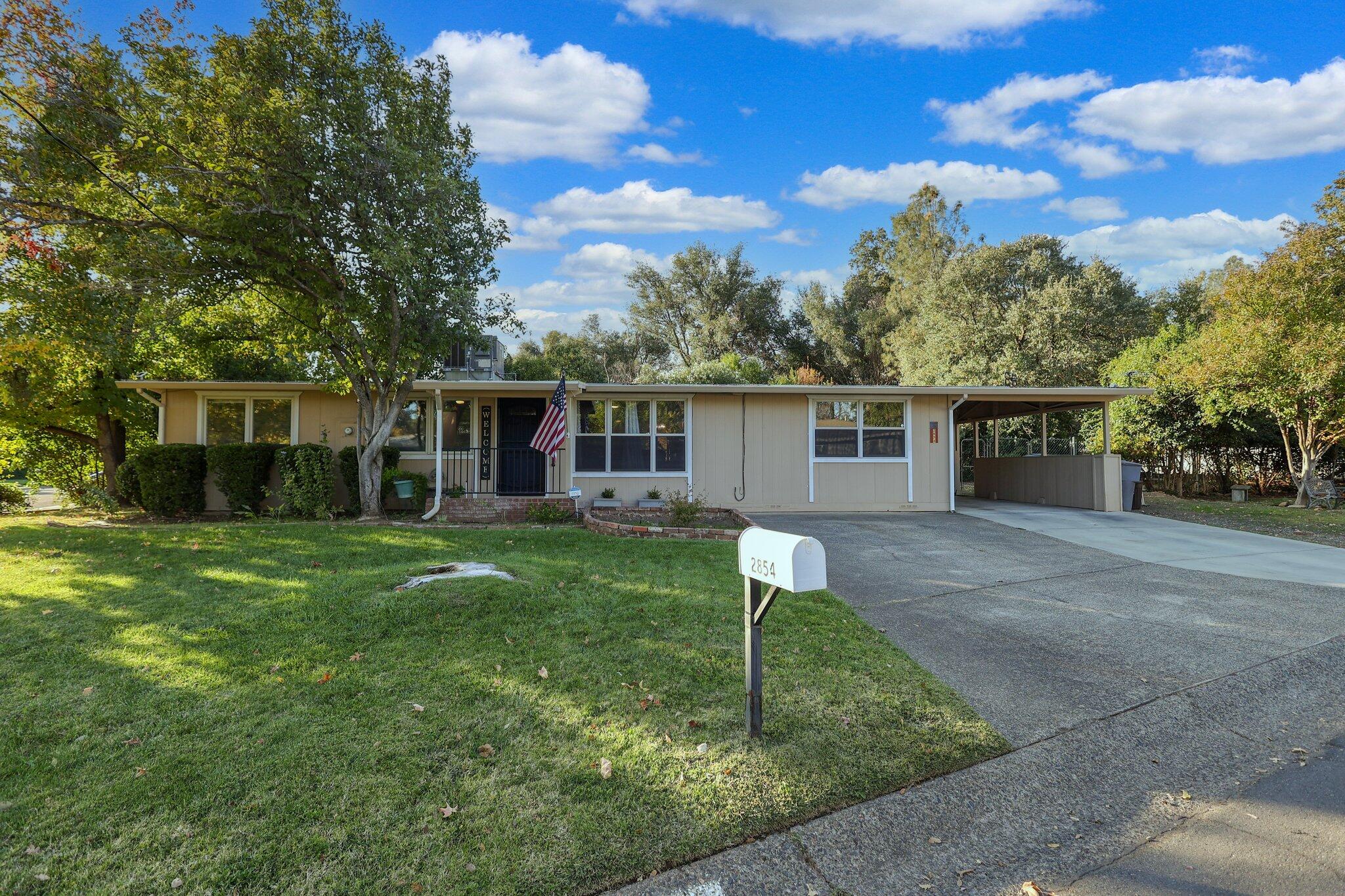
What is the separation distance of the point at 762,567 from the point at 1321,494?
18.1m

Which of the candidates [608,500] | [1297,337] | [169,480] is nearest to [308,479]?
[169,480]

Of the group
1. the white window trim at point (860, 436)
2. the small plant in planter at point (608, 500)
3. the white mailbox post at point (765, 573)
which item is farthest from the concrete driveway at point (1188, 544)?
the white mailbox post at point (765, 573)

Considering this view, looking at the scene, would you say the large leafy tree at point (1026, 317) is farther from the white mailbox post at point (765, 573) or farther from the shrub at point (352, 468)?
the white mailbox post at point (765, 573)

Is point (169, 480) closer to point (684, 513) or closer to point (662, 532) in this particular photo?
point (662, 532)

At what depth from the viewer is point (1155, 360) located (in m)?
17.2

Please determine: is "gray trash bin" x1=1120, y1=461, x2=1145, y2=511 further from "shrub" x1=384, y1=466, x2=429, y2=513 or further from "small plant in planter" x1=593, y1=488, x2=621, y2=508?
"shrub" x1=384, y1=466, x2=429, y2=513

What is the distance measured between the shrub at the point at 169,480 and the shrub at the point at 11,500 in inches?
147

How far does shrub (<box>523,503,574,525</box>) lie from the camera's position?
400 inches

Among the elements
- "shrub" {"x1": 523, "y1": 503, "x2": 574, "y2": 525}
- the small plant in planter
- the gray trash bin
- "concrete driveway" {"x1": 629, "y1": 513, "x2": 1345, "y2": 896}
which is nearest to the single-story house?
the small plant in planter

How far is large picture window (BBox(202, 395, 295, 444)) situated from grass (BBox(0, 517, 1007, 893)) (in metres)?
7.32

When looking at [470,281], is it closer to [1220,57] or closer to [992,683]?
[992,683]

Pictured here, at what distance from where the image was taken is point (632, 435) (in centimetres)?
1227

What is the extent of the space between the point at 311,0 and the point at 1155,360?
20043mm

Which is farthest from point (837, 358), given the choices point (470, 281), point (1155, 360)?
point (470, 281)
